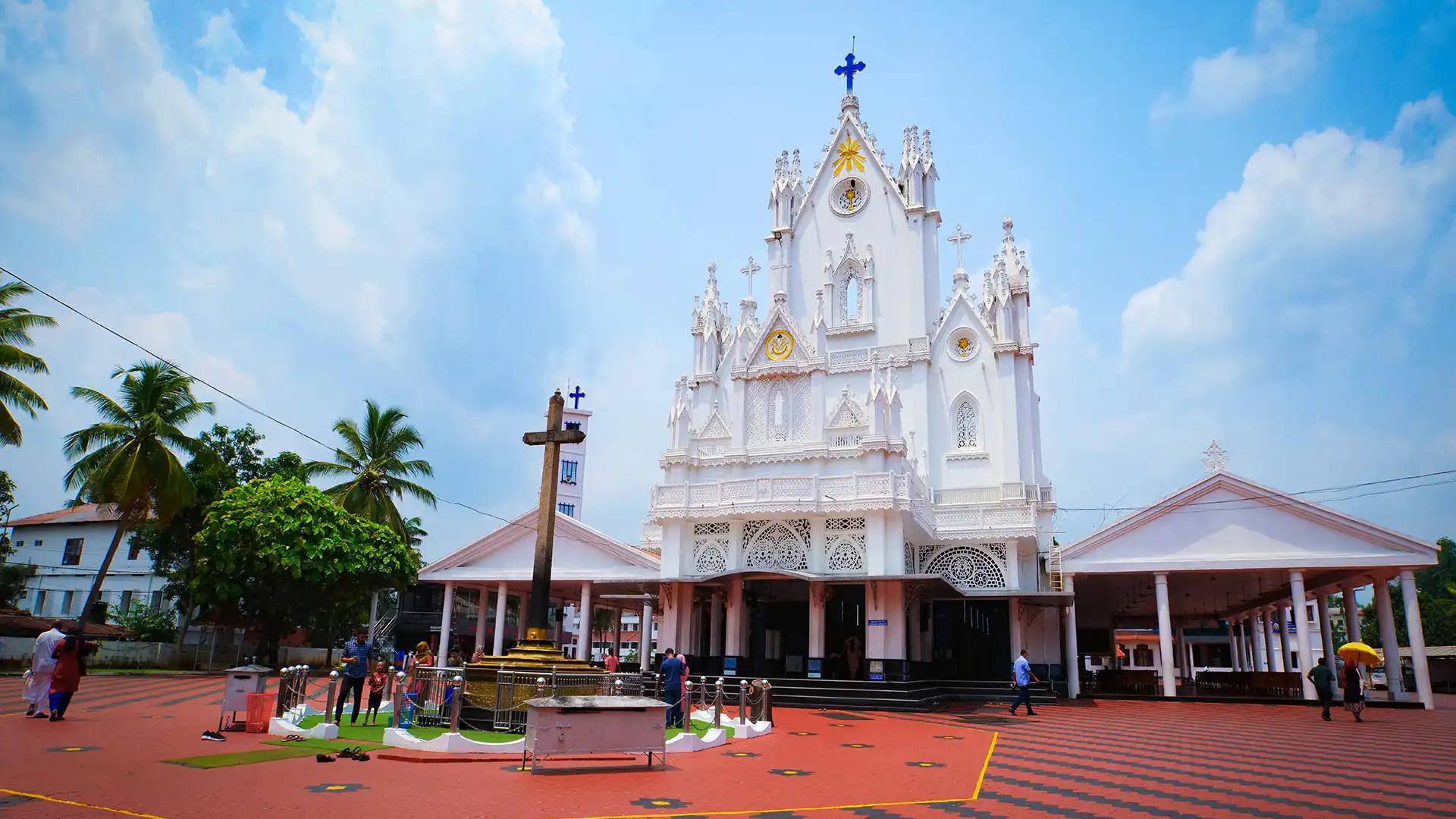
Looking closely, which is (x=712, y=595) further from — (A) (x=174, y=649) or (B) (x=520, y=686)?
(A) (x=174, y=649)

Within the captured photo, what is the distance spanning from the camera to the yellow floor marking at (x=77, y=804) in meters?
7.29

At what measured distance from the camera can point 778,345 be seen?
3186 centimetres

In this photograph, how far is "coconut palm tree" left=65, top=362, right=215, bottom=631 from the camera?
3072 cm

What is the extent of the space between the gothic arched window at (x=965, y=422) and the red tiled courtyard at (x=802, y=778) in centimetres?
1629

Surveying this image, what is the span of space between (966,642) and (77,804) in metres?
28.1

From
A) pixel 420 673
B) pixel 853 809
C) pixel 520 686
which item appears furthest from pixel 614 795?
pixel 420 673

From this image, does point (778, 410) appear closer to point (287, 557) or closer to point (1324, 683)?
point (1324, 683)

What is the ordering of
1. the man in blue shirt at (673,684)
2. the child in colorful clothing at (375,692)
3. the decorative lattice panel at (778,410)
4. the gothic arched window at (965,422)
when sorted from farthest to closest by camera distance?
the gothic arched window at (965,422)
the decorative lattice panel at (778,410)
the child in colorful clothing at (375,692)
the man in blue shirt at (673,684)

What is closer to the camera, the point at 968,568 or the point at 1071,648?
the point at 1071,648

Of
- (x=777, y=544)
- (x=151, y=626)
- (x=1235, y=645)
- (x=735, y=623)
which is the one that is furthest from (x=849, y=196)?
(x=151, y=626)

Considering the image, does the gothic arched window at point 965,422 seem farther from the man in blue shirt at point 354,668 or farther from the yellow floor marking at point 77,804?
the yellow floor marking at point 77,804

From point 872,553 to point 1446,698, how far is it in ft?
80.6

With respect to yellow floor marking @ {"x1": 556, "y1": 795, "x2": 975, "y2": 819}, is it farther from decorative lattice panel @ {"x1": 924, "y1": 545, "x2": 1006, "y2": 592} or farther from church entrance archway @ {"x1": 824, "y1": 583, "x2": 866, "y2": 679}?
decorative lattice panel @ {"x1": 924, "y1": 545, "x2": 1006, "y2": 592}

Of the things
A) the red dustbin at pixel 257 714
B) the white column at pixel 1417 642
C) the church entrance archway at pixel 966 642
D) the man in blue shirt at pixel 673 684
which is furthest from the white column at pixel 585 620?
the white column at pixel 1417 642
